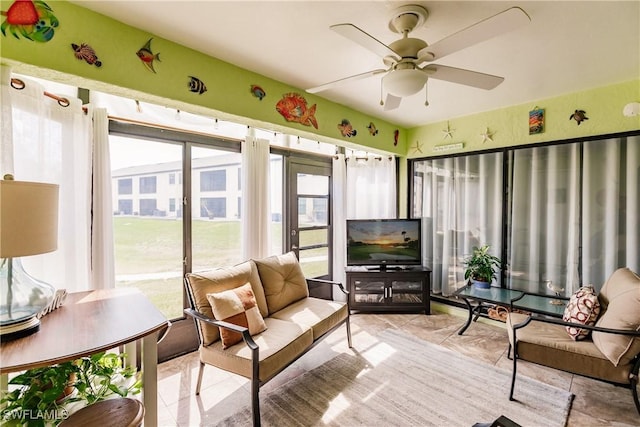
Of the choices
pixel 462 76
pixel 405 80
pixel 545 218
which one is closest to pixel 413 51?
pixel 405 80

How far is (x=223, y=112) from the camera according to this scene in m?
2.47

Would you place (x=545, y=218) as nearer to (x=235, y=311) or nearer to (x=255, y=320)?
(x=255, y=320)

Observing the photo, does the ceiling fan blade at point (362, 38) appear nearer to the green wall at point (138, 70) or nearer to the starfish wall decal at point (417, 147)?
the green wall at point (138, 70)

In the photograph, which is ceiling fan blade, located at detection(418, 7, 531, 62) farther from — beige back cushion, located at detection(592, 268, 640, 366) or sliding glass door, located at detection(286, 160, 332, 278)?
sliding glass door, located at detection(286, 160, 332, 278)

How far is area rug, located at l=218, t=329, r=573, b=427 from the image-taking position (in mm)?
2051

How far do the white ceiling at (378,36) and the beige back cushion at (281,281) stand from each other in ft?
5.75

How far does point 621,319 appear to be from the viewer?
6.62 feet

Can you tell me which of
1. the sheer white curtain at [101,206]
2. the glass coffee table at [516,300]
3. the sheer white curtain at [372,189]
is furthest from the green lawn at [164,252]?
the glass coffee table at [516,300]

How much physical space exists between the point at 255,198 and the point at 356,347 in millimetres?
1866

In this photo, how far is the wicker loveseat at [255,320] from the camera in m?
2.01

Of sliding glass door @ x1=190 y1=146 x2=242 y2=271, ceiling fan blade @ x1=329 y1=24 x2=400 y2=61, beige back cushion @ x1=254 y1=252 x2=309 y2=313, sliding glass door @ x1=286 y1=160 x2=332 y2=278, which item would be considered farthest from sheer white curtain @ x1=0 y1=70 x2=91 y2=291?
sliding glass door @ x1=286 y1=160 x2=332 y2=278

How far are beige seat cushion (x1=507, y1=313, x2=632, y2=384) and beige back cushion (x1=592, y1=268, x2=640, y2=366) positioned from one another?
6cm

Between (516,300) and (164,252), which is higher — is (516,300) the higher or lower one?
the lower one

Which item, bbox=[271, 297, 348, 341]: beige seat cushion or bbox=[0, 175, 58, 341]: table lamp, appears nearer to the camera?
bbox=[0, 175, 58, 341]: table lamp
